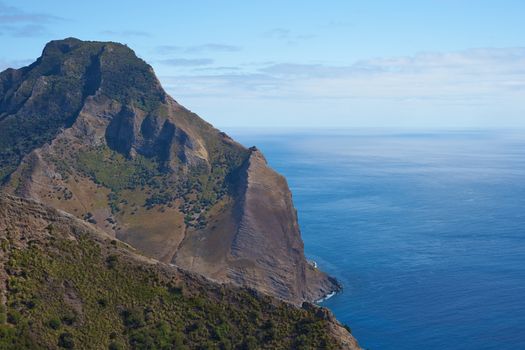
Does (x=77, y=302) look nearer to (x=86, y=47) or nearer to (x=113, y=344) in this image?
(x=113, y=344)

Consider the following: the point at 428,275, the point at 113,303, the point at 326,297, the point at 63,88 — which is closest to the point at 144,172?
the point at 63,88

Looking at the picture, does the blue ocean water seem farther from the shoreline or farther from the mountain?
the mountain

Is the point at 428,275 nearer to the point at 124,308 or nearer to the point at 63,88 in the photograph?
the point at 124,308

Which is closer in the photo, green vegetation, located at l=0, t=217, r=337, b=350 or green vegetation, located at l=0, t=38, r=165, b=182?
green vegetation, located at l=0, t=217, r=337, b=350

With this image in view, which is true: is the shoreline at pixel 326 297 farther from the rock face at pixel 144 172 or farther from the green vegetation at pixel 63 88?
the green vegetation at pixel 63 88

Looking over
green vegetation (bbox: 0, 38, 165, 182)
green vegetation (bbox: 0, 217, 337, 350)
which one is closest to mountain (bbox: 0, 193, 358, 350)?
green vegetation (bbox: 0, 217, 337, 350)
